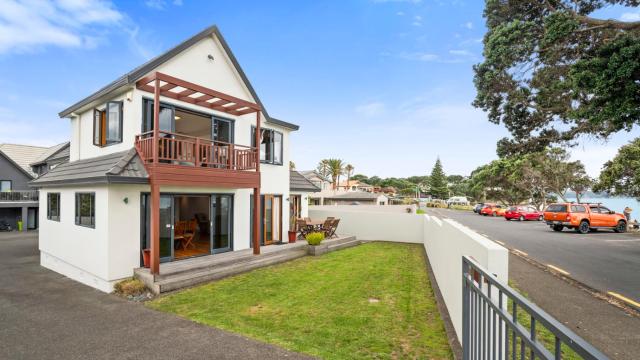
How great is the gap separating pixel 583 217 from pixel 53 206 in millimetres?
28498

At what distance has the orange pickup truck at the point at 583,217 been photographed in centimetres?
1986

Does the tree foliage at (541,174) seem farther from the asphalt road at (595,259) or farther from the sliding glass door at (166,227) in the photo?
the sliding glass door at (166,227)

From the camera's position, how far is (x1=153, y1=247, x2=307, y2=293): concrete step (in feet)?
26.4

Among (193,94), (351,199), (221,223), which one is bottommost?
(351,199)

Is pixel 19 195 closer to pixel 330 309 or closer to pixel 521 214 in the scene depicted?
pixel 330 309

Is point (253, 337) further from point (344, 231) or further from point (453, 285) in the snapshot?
point (344, 231)

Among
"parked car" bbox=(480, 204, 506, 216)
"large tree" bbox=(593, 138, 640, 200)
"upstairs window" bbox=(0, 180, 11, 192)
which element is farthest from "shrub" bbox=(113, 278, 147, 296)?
"parked car" bbox=(480, 204, 506, 216)

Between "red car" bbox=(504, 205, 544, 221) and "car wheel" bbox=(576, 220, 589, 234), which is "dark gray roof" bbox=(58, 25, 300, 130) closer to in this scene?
"car wheel" bbox=(576, 220, 589, 234)

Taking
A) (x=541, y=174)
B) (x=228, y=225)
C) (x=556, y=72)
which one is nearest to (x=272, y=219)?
(x=228, y=225)

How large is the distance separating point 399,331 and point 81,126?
44.5 ft

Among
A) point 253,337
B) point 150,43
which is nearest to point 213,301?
point 253,337

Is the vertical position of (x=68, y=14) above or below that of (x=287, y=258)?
above

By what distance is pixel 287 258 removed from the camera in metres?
11.9

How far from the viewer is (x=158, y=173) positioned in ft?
28.1
